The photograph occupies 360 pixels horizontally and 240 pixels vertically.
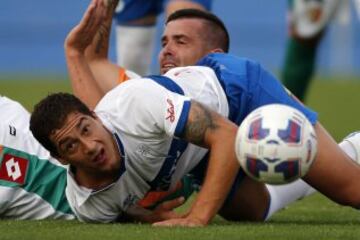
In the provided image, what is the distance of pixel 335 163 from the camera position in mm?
7051

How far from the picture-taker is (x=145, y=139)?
21.8 feet

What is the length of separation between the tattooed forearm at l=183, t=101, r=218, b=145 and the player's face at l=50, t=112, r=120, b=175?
1.38ft

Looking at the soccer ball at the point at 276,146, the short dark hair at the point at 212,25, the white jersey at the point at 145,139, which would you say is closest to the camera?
the soccer ball at the point at 276,146

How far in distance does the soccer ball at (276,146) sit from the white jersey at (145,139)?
1.34 feet

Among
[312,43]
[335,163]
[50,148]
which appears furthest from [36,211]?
[312,43]

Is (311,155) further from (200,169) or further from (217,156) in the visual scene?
(200,169)

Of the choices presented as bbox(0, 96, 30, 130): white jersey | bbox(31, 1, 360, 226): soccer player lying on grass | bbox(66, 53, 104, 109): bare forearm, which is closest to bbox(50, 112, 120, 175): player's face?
bbox(31, 1, 360, 226): soccer player lying on grass

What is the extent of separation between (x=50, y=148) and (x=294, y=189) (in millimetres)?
1764

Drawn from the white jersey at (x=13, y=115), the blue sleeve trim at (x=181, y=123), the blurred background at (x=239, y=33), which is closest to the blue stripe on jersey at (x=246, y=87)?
the blue sleeve trim at (x=181, y=123)

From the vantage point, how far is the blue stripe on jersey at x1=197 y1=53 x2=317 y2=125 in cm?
710

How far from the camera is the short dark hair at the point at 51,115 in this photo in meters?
6.50

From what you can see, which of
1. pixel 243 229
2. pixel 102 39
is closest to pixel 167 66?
pixel 102 39

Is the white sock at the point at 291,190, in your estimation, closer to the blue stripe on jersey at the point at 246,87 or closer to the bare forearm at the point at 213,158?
the blue stripe on jersey at the point at 246,87

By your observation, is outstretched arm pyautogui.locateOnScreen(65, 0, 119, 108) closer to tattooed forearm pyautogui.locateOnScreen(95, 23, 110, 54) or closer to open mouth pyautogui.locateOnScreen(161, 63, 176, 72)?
tattooed forearm pyautogui.locateOnScreen(95, 23, 110, 54)
